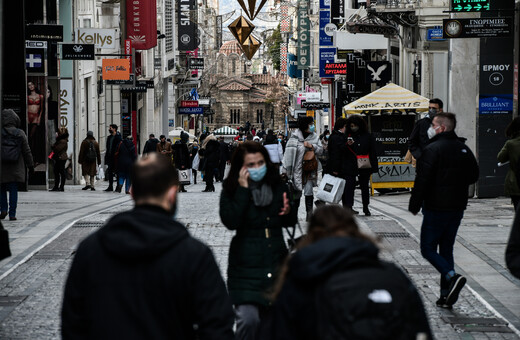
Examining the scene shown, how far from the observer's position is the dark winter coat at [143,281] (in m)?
3.88

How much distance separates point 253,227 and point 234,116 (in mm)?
178718

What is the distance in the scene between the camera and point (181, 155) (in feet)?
86.4

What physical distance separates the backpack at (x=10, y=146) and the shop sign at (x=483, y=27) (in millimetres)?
8169

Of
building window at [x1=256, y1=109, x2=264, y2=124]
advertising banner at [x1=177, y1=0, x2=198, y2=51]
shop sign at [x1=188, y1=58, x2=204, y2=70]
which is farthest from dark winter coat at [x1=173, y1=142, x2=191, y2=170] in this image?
building window at [x1=256, y1=109, x2=264, y2=124]

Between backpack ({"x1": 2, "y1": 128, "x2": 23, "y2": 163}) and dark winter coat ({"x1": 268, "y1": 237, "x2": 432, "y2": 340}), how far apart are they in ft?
38.5

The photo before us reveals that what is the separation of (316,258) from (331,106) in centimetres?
5757

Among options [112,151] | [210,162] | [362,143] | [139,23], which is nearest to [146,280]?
[362,143]

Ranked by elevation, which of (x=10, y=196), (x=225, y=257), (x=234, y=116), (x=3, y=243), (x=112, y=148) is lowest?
(x=234, y=116)

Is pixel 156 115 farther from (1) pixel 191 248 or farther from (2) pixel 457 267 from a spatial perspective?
(1) pixel 191 248

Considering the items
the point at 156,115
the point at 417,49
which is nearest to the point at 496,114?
the point at 417,49

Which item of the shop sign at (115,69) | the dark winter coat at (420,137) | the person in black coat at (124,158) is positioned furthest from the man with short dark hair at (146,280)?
the shop sign at (115,69)

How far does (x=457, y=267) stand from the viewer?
11273mm

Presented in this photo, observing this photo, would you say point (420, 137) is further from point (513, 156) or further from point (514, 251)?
point (514, 251)

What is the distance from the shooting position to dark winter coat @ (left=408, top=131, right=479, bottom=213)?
8.81 m
